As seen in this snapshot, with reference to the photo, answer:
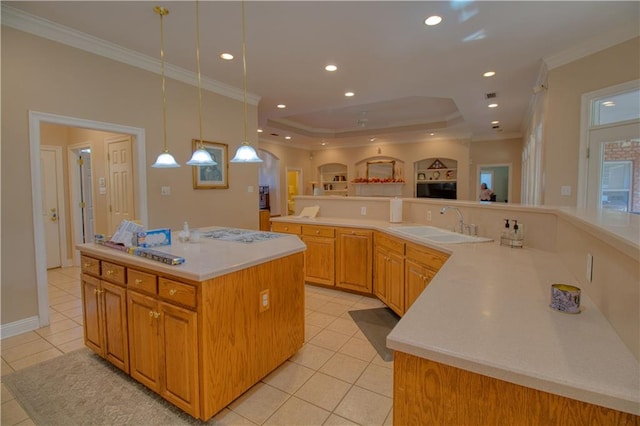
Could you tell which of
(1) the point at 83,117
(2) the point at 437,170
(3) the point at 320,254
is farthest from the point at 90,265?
(2) the point at 437,170

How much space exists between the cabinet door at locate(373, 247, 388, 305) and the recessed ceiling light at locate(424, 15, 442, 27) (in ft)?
7.70

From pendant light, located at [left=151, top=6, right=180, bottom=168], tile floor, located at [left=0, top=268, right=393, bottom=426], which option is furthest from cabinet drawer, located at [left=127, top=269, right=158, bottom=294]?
pendant light, located at [left=151, top=6, right=180, bottom=168]

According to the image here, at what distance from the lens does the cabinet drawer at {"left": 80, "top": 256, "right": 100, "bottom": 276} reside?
7.60 ft

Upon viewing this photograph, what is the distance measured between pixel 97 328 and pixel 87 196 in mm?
4212

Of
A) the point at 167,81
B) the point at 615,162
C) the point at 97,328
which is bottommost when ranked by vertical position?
the point at 97,328

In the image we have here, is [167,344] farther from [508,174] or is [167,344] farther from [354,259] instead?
[508,174]

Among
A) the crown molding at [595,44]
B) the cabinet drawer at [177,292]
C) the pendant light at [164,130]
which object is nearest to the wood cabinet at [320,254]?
the pendant light at [164,130]

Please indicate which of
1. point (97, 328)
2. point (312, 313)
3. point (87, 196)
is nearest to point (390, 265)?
point (312, 313)

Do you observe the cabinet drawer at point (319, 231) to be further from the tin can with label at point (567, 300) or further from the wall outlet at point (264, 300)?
the tin can with label at point (567, 300)

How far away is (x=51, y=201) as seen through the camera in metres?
5.20

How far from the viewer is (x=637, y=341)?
855 mm

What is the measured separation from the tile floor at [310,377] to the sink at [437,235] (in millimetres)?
1113

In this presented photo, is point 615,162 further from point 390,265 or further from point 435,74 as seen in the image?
point 390,265

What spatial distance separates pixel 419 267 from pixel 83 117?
3799mm
